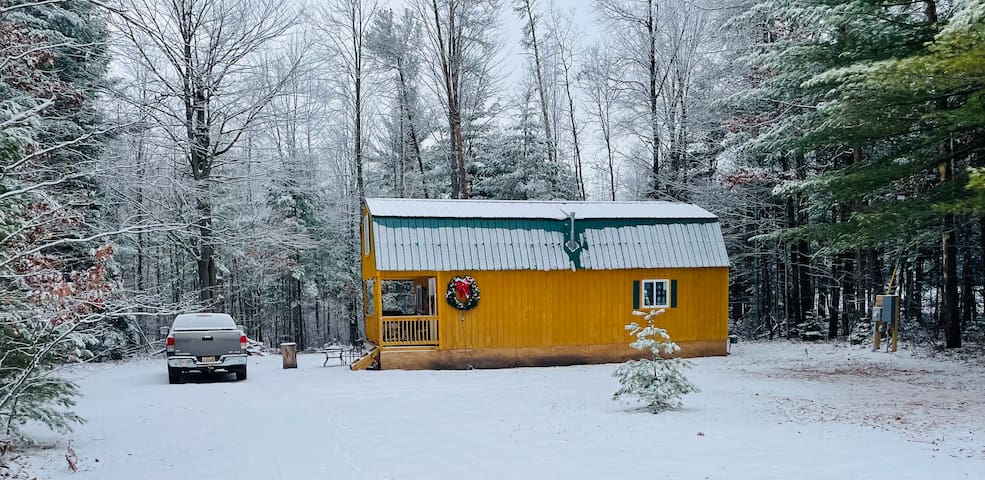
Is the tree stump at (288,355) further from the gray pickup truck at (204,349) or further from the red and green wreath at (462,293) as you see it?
the red and green wreath at (462,293)

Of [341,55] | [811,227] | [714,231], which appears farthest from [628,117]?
[811,227]

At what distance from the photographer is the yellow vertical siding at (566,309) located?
17.4 metres

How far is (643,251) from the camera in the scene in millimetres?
18328

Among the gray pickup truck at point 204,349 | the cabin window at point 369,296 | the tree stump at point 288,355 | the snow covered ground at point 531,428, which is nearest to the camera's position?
the snow covered ground at point 531,428

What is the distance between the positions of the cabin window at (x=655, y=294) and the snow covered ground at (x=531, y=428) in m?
3.29

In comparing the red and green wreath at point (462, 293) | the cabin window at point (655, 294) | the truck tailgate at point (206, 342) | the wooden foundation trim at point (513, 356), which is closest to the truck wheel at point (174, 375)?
the truck tailgate at point (206, 342)

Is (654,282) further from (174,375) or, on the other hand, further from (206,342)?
(174,375)

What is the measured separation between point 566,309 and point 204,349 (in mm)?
8406

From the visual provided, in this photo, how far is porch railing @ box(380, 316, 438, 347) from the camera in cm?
1711

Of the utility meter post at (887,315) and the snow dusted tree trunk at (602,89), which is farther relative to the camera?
the snow dusted tree trunk at (602,89)

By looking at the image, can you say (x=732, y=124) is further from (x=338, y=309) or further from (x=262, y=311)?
(x=262, y=311)

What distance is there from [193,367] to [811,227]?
13.3 meters

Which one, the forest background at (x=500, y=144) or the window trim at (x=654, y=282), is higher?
the forest background at (x=500, y=144)

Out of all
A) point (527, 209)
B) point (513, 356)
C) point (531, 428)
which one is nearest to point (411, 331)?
point (513, 356)
